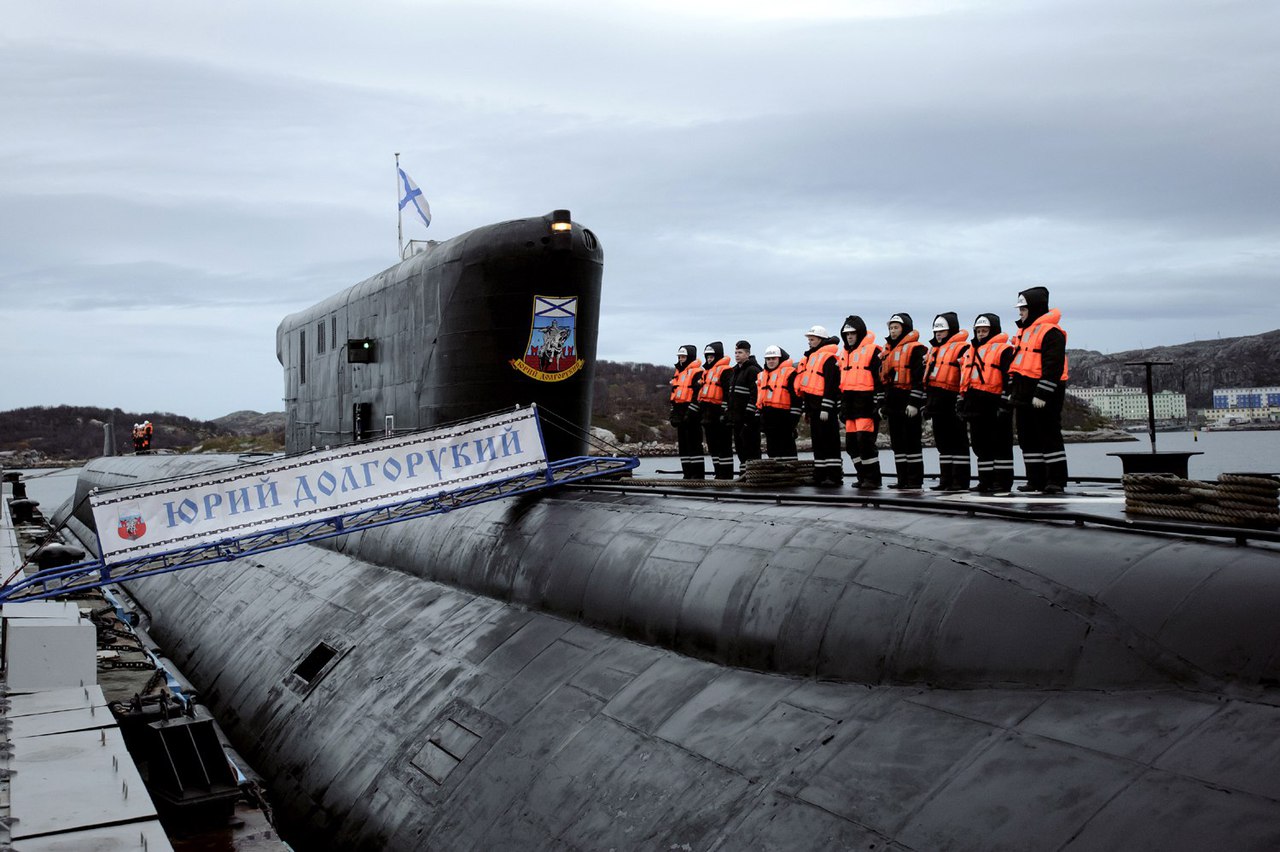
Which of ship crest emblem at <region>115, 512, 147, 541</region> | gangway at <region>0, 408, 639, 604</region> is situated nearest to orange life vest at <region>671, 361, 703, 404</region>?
gangway at <region>0, 408, 639, 604</region>

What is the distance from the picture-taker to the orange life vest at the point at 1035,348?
917 cm

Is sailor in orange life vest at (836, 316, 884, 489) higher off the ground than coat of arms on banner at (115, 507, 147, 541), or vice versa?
sailor in orange life vest at (836, 316, 884, 489)

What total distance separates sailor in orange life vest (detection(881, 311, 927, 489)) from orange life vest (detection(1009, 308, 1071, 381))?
192cm

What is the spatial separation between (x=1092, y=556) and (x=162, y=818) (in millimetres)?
6687

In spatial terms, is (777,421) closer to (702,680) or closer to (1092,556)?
(702,680)

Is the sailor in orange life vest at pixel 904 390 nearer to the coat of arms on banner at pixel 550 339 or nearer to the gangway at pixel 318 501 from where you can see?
the coat of arms on banner at pixel 550 339

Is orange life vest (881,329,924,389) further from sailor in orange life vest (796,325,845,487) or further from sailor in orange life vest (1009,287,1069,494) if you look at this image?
sailor in orange life vest (1009,287,1069,494)

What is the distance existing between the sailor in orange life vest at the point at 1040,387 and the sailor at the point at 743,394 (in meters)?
4.25

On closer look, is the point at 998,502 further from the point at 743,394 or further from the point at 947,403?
the point at 743,394

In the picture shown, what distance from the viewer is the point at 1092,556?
526cm

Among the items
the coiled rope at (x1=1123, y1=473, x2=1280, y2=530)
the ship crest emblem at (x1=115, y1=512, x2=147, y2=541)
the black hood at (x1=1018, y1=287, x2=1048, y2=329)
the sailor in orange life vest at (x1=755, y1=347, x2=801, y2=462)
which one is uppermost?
the black hood at (x1=1018, y1=287, x2=1048, y2=329)

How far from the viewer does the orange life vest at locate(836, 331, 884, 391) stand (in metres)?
11.1

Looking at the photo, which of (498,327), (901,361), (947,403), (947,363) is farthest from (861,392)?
(498,327)

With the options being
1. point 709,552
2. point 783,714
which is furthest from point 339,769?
point 783,714
